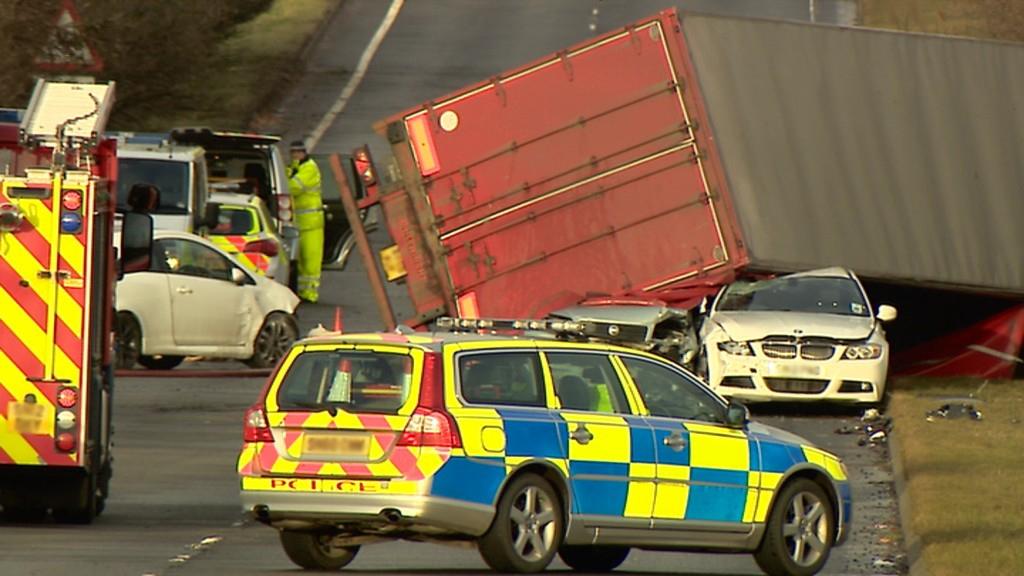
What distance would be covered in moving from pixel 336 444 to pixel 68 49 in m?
16.1

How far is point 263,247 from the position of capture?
2934 cm

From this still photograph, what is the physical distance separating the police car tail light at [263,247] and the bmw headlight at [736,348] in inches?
305

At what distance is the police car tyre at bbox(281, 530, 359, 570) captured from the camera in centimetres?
1366

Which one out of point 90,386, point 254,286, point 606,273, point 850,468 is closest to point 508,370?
point 90,386

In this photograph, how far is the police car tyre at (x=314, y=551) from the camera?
13664mm

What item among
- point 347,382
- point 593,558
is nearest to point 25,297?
point 347,382

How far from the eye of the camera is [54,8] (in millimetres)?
31000

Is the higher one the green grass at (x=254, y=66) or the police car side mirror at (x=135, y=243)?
the green grass at (x=254, y=66)

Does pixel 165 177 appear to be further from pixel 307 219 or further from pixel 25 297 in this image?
pixel 25 297

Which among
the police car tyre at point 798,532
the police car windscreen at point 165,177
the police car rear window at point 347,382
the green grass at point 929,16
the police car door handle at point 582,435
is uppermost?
the green grass at point 929,16

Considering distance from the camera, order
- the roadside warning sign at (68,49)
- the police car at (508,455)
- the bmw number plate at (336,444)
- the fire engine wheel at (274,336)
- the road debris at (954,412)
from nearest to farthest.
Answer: the police car at (508,455) → the bmw number plate at (336,444) → the road debris at (954,412) → the roadside warning sign at (68,49) → the fire engine wheel at (274,336)

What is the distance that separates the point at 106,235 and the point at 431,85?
31.8 meters

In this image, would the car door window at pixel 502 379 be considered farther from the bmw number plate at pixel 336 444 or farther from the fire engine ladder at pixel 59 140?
the fire engine ladder at pixel 59 140

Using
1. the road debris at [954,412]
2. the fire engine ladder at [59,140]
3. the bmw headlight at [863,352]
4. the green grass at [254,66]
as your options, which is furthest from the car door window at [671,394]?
the green grass at [254,66]
